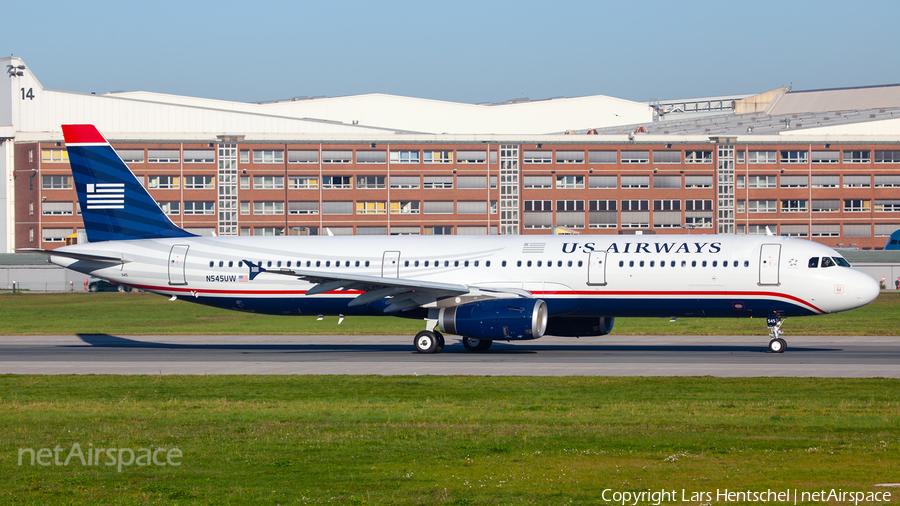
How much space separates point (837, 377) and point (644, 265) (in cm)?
902

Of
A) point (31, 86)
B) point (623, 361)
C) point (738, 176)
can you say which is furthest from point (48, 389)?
point (31, 86)

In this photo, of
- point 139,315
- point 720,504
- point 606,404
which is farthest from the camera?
point 139,315

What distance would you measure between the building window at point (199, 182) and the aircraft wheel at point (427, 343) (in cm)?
8301

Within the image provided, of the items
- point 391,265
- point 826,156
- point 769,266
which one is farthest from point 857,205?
point 391,265

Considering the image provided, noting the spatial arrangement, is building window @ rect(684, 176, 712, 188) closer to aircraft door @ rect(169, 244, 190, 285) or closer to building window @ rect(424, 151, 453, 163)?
building window @ rect(424, 151, 453, 163)

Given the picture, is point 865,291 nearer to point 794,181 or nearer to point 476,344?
point 476,344

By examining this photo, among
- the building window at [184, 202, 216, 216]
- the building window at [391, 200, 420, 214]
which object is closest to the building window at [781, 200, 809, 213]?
the building window at [391, 200, 420, 214]

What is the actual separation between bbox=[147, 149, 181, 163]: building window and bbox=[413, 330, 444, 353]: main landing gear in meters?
85.8

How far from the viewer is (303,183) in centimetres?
11025

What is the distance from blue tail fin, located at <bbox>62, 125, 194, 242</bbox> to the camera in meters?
36.8

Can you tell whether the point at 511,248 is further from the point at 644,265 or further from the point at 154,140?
the point at 154,140

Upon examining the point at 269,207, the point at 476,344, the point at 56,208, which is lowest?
the point at 476,344

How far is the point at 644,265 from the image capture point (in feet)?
105

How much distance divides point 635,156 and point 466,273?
83.2 meters
